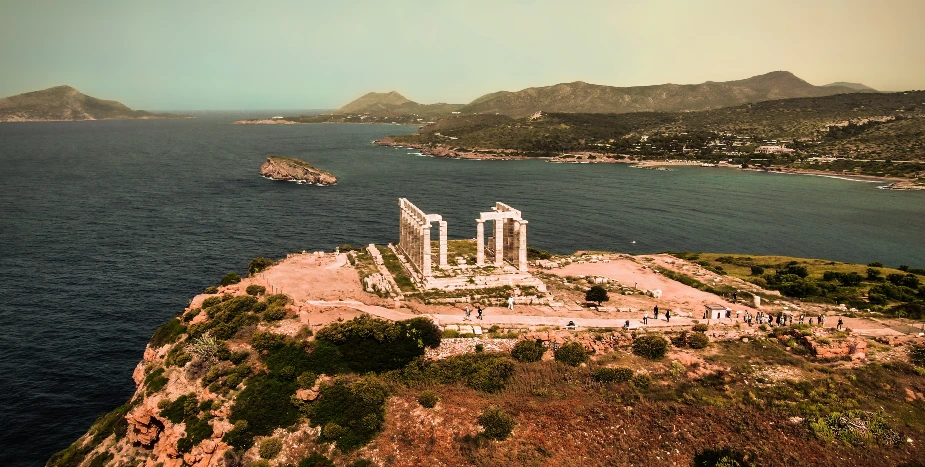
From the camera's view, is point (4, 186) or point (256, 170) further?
point (256, 170)

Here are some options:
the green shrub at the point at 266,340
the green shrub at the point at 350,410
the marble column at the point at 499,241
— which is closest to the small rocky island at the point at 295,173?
the marble column at the point at 499,241

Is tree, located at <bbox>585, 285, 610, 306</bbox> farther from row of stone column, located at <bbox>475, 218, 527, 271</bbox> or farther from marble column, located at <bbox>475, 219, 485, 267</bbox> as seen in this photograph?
marble column, located at <bbox>475, 219, 485, 267</bbox>

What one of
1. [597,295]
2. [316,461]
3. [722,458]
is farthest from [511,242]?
[316,461]

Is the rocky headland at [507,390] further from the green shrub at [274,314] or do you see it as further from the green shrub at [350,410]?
the green shrub at [274,314]

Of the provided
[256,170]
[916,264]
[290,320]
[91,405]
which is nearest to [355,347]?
[290,320]

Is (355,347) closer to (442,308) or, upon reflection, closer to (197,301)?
(442,308)
